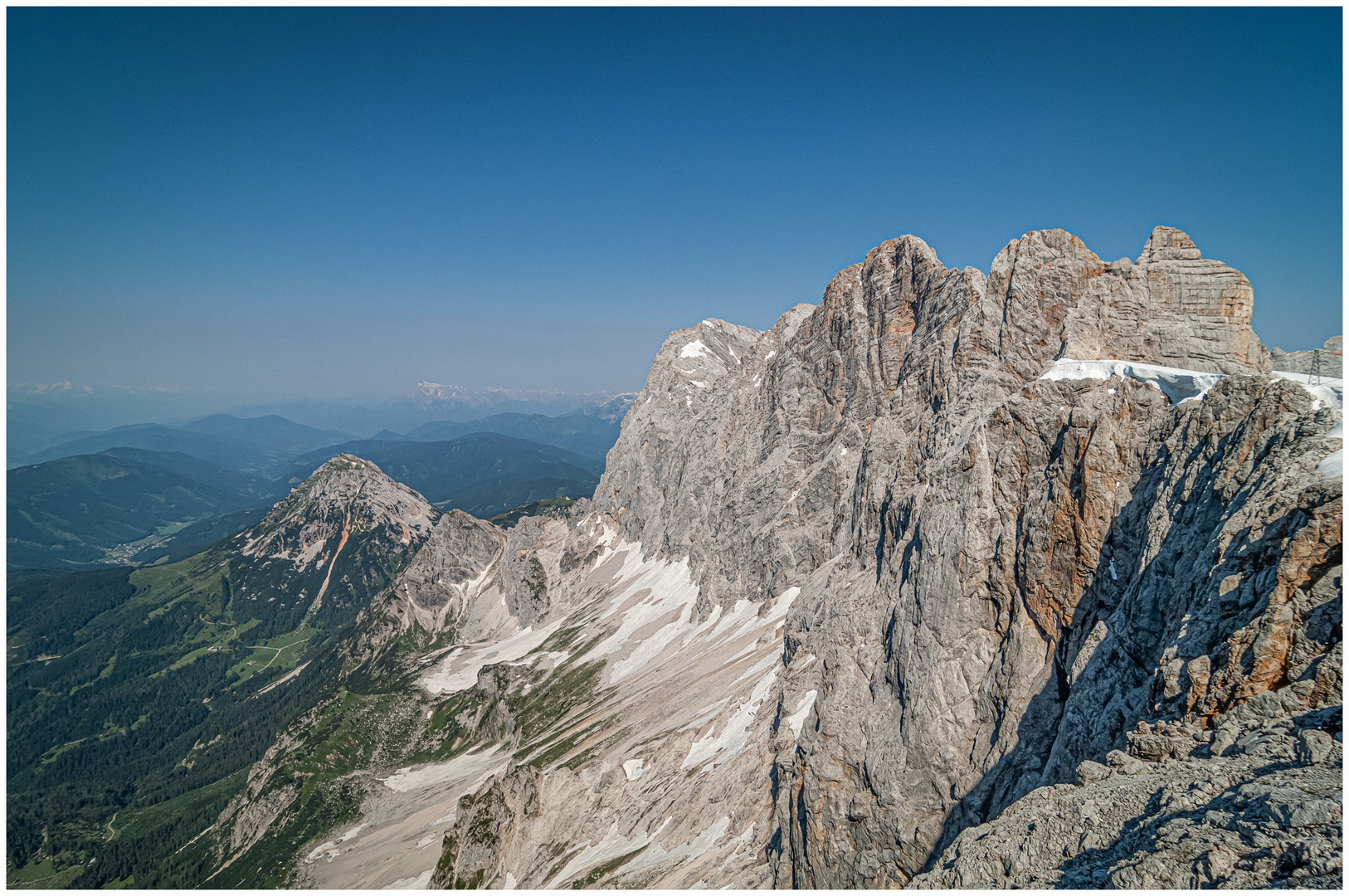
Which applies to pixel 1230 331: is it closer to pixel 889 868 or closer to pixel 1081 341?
pixel 1081 341

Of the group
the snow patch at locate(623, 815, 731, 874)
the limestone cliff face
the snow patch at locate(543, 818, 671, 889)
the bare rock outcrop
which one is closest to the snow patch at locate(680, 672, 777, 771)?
the snow patch at locate(623, 815, 731, 874)

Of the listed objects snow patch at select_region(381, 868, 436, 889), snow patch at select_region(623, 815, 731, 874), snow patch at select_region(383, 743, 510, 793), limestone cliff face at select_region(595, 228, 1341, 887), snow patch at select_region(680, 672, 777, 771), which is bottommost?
snow patch at select_region(383, 743, 510, 793)

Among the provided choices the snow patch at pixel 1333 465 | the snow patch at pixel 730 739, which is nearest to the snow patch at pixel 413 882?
the snow patch at pixel 730 739

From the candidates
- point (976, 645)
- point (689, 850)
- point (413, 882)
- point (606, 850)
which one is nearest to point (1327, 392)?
point (976, 645)

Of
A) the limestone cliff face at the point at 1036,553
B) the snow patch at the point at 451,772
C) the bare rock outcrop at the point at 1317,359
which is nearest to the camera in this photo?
the limestone cliff face at the point at 1036,553

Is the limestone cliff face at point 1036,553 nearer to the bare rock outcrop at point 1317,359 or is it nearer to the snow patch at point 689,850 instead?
the bare rock outcrop at point 1317,359

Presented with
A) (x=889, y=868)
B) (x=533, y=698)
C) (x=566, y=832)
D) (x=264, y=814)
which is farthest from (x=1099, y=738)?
(x=264, y=814)

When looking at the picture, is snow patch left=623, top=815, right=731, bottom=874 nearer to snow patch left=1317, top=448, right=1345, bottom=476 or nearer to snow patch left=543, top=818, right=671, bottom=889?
snow patch left=543, top=818, right=671, bottom=889

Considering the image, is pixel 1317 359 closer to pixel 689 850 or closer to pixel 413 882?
pixel 689 850
